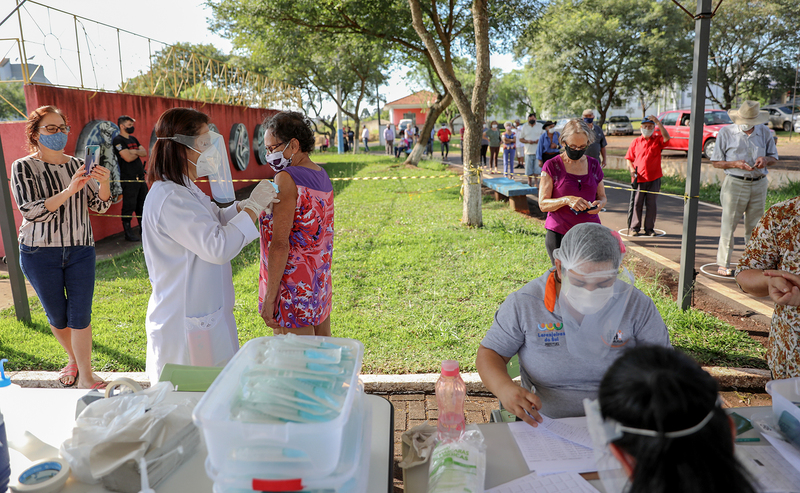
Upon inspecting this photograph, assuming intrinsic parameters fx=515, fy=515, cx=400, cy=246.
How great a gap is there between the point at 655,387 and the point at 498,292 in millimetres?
4327

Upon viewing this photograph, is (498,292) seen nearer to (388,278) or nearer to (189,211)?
(388,278)

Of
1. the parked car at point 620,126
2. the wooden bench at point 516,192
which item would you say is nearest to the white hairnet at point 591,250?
the wooden bench at point 516,192

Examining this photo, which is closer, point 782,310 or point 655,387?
point 655,387

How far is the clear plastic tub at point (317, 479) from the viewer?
120 cm

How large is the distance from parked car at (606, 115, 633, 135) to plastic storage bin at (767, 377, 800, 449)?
3613cm

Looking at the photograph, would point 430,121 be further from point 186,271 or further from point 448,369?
point 448,369

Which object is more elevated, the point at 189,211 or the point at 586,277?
the point at 189,211

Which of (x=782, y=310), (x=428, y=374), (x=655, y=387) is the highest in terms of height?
(x=655, y=387)

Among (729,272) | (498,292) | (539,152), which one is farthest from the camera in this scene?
(539,152)

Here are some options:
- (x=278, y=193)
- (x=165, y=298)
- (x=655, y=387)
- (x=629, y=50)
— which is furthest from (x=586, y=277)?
(x=629, y=50)

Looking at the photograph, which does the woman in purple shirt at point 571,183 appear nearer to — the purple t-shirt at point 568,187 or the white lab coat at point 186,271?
the purple t-shirt at point 568,187

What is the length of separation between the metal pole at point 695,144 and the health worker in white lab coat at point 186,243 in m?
3.73

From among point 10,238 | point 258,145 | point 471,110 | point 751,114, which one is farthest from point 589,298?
point 258,145

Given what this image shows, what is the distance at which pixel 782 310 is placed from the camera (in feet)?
8.05
